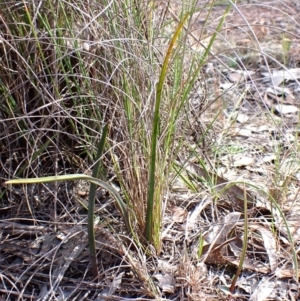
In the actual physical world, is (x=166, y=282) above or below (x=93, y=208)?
below

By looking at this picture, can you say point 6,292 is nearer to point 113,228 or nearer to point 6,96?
point 113,228

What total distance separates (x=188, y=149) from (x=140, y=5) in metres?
0.43

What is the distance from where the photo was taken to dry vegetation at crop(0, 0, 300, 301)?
138 cm

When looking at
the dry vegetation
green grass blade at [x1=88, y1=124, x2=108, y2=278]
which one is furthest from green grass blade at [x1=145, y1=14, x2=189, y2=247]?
green grass blade at [x1=88, y1=124, x2=108, y2=278]

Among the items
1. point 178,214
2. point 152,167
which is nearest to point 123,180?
point 152,167

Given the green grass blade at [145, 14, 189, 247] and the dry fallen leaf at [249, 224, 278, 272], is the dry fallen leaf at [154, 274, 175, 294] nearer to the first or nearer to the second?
the green grass blade at [145, 14, 189, 247]

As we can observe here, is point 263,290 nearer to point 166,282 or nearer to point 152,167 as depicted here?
point 166,282

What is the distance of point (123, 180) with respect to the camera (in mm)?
1406

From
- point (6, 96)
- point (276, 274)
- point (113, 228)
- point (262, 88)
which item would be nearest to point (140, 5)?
point (6, 96)

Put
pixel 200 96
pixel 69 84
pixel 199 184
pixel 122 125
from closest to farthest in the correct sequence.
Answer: pixel 122 125 < pixel 69 84 < pixel 199 184 < pixel 200 96

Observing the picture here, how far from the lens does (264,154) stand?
1948 mm

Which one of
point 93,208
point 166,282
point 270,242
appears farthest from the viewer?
point 270,242

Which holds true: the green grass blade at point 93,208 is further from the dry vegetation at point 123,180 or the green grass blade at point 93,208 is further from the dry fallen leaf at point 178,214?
the dry fallen leaf at point 178,214

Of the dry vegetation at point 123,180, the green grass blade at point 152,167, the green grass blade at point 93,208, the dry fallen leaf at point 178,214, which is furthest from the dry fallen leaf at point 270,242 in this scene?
the green grass blade at point 93,208
